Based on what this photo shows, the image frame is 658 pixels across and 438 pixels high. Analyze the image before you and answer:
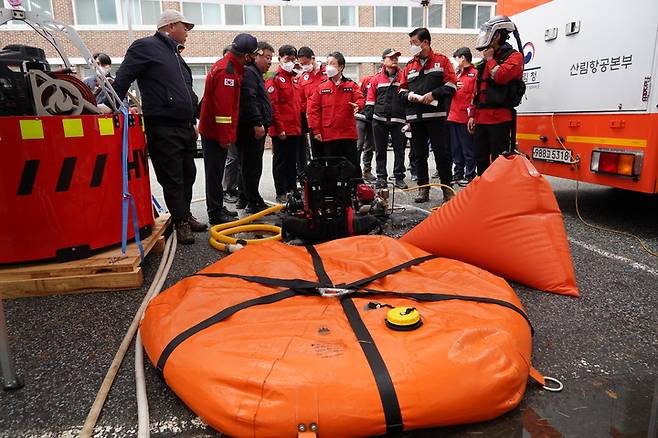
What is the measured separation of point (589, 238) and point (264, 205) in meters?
3.68

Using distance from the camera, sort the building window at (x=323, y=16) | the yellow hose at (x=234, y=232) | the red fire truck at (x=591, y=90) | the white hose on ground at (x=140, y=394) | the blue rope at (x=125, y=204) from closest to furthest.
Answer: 1. the white hose on ground at (x=140, y=394)
2. the blue rope at (x=125, y=204)
3. the red fire truck at (x=591, y=90)
4. the yellow hose at (x=234, y=232)
5. the building window at (x=323, y=16)

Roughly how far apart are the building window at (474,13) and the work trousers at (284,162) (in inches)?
835

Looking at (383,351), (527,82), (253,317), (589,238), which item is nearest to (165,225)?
(253,317)

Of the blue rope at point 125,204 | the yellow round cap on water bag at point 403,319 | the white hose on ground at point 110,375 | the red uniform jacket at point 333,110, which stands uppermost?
the red uniform jacket at point 333,110

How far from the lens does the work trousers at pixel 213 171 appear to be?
503 cm

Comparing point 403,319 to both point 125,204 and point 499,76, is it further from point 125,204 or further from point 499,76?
point 499,76

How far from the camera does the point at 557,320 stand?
267 cm

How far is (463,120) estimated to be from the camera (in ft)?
27.9

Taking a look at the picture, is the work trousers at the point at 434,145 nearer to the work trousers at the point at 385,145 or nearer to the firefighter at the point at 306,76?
the work trousers at the point at 385,145

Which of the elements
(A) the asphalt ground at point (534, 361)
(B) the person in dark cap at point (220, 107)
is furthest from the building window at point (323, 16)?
(A) the asphalt ground at point (534, 361)

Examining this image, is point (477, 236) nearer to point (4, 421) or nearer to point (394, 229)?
point (394, 229)

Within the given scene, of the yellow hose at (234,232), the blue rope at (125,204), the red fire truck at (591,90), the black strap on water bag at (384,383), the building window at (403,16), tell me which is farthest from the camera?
the building window at (403,16)

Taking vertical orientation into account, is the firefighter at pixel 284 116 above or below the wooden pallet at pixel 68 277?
above

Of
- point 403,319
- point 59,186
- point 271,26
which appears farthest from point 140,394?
point 271,26
